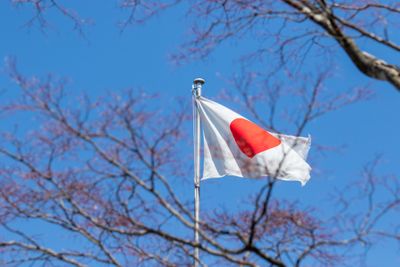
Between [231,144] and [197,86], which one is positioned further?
[197,86]

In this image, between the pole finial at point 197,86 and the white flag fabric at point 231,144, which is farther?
the pole finial at point 197,86

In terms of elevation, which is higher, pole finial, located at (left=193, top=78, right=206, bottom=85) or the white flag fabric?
pole finial, located at (left=193, top=78, right=206, bottom=85)

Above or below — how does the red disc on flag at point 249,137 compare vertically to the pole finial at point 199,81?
below

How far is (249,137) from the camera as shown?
10781mm

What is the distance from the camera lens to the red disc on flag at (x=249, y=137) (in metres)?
10.2

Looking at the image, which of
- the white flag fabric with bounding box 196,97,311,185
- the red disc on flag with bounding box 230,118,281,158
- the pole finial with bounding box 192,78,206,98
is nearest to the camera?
the white flag fabric with bounding box 196,97,311,185

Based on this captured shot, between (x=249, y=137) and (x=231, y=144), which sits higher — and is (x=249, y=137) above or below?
above

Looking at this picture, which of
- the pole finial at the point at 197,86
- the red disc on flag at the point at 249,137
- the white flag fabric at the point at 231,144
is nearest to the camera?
the white flag fabric at the point at 231,144

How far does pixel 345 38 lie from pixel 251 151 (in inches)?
157

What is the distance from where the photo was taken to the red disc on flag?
10164 mm

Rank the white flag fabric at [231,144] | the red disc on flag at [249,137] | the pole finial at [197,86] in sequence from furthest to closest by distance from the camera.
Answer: the pole finial at [197,86] → the red disc on flag at [249,137] → the white flag fabric at [231,144]

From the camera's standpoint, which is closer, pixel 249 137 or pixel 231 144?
pixel 231 144

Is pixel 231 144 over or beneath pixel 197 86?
beneath

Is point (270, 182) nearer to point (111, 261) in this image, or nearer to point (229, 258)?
point (229, 258)
